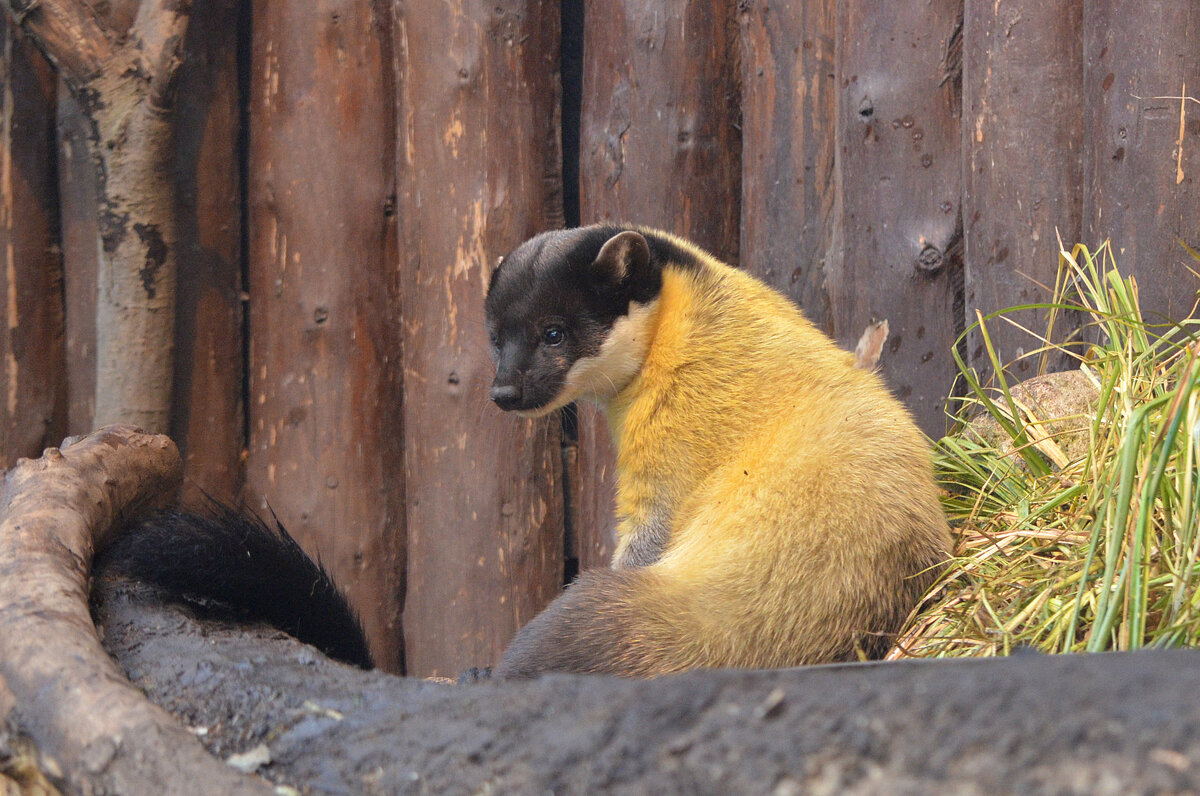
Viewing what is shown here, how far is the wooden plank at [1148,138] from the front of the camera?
8.30 ft

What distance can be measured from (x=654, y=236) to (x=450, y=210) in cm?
120

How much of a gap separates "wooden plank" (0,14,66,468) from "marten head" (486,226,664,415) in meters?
2.16

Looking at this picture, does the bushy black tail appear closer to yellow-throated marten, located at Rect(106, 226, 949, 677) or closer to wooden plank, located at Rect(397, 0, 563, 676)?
yellow-throated marten, located at Rect(106, 226, 949, 677)

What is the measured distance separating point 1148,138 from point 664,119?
5.03ft

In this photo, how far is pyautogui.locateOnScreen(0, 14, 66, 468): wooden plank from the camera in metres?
4.07

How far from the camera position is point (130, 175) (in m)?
3.91

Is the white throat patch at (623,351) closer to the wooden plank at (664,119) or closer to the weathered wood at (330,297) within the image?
the wooden plank at (664,119)

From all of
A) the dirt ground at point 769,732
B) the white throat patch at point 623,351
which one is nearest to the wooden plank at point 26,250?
the white throat patch at point 623,351

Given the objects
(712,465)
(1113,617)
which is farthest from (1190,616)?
(712,465)

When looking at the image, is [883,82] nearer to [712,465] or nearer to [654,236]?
[654,236]

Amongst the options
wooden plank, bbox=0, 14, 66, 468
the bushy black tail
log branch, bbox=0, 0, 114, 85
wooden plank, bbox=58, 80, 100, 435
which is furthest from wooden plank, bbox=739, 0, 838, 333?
wooden plank, bbox=0, 14, 66, 468

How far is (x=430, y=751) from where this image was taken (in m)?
1.37

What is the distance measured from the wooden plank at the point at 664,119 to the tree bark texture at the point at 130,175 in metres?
1.58

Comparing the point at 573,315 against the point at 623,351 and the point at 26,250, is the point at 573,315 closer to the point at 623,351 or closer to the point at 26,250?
the point at 623,351
